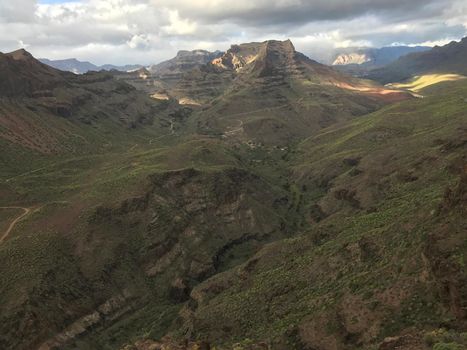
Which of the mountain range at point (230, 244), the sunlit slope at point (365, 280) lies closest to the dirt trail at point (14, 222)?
the mountain range at point (230, 244)

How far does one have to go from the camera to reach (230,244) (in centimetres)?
12038

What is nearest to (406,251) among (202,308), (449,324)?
(449,324)

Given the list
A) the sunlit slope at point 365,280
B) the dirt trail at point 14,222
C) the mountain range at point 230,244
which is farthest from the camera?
the dirt trail at point 14,222

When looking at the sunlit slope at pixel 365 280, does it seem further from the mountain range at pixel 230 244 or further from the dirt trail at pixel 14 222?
the dirt trail at pixel 14 222

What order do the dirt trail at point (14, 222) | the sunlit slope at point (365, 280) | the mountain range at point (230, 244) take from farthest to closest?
the dirt trail at point (14, 222) < the mountain range at point (230, 244) < the sunlit slope at point (365, 280)

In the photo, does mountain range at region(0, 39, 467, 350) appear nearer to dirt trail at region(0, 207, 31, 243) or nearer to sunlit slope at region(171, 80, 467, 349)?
sunlit slope at region(171, 80, 467, 349)

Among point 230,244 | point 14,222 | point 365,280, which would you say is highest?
point 365,280

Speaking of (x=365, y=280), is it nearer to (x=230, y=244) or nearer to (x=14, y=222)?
(x=230, y=244)

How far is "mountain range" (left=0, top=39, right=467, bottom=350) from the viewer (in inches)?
2105

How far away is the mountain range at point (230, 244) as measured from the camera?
53.5 metres

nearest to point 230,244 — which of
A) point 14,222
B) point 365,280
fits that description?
point 14,222

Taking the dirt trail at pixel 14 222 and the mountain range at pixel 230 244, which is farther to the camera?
the dirt trail at pixel 14 222

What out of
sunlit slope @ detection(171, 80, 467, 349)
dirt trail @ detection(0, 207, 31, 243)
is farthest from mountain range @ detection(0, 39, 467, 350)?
dirt trail @ detection(0, 207, 31, 243)

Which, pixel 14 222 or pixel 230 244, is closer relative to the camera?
pixel 14 222
